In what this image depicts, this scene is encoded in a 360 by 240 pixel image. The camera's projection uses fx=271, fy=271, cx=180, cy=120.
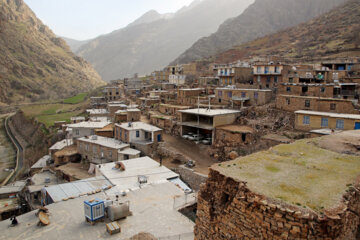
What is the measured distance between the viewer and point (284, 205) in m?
4.27

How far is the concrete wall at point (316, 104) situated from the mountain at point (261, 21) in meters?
77.0

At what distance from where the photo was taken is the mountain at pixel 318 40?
5369cm

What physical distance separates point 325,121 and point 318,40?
52.2 metres

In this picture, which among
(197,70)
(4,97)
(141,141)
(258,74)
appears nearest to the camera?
(141,141)

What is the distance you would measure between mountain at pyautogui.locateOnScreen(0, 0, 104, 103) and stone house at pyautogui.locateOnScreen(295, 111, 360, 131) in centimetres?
8444

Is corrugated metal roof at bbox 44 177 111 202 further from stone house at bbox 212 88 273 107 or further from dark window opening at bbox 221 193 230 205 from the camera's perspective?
stone house at bbox 212 88 273 107

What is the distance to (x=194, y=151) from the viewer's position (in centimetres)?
2459

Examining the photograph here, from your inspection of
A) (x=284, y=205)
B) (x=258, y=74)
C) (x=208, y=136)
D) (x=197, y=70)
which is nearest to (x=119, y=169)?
(x=208, y=136)

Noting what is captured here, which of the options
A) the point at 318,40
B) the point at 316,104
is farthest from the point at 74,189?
the point at 318,40

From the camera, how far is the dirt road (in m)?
21.5

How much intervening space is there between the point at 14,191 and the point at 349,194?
88.6ft

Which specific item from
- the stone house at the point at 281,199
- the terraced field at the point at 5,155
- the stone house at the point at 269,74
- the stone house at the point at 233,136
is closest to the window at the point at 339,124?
the stone house at the point at 233,136

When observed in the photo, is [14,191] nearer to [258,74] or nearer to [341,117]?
[341,117]

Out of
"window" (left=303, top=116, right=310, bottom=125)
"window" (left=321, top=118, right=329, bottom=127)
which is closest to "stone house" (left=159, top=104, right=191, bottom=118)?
"window" (left=303, top=116, right=310, bottom=125)
